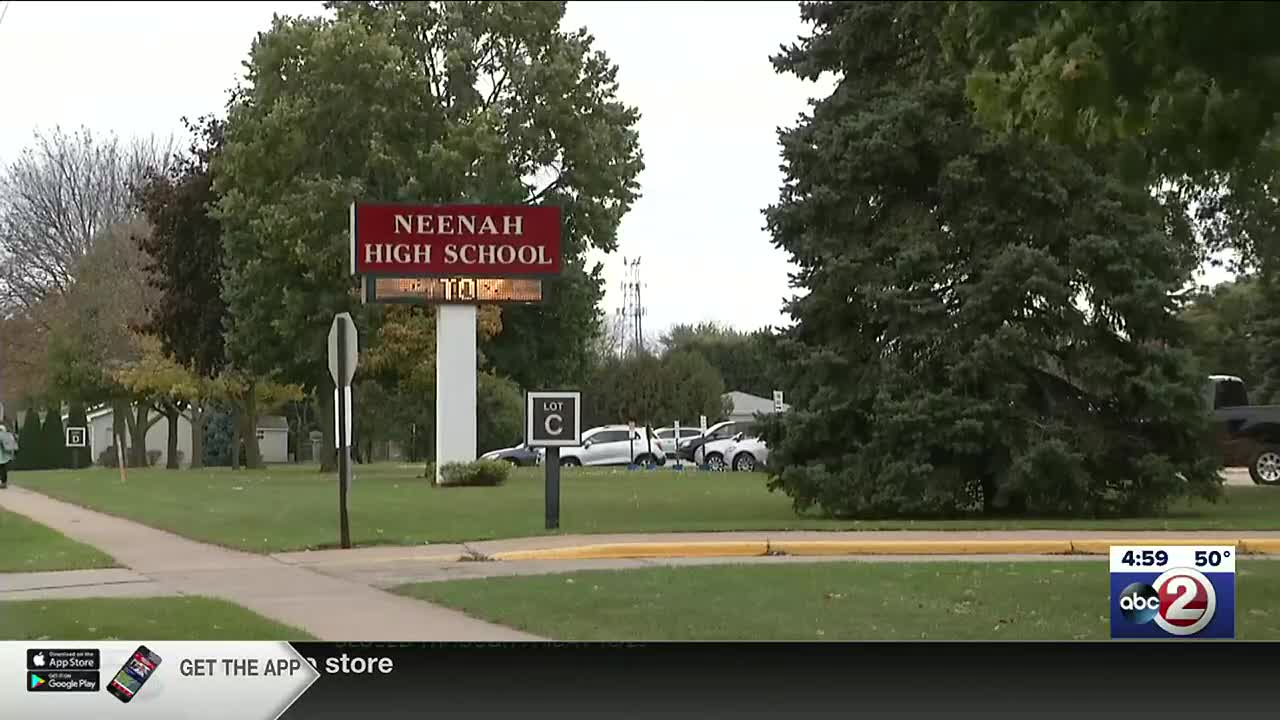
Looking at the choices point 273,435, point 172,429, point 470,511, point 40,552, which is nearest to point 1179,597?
point 40,552

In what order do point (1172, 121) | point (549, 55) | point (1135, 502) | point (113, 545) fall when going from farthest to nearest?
1. point (549, 55)
2. point (1135, 502)
3. point (113, 545)
4. point (1172, 121)

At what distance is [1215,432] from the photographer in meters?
14.5

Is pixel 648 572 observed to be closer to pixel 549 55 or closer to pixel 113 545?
pixel 113 545

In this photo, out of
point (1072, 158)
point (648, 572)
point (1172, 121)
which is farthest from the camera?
point (1072, 158)

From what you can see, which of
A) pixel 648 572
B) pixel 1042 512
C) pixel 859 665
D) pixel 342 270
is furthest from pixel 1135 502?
pixel 342 270

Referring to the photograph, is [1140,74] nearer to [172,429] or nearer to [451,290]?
[451,290]

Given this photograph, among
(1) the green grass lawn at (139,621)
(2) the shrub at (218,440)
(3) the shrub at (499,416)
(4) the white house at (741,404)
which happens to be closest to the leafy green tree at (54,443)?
(3) the shrub at (499,416)

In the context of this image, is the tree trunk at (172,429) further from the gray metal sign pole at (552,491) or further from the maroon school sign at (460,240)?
the gray metal sign pole at (552,491)

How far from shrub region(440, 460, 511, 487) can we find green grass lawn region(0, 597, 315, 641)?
54.9 feet

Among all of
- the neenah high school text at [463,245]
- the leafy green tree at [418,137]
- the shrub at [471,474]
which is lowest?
the shrub at [471,474]

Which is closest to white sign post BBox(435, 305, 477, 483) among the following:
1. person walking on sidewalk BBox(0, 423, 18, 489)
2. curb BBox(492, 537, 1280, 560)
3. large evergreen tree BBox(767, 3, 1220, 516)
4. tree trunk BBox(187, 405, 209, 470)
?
person walking on sidewalk BBox(0, 423, 18, 489)

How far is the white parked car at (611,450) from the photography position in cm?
4175

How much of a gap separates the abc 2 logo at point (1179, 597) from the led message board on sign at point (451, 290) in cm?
1549

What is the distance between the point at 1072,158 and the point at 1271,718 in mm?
6430
